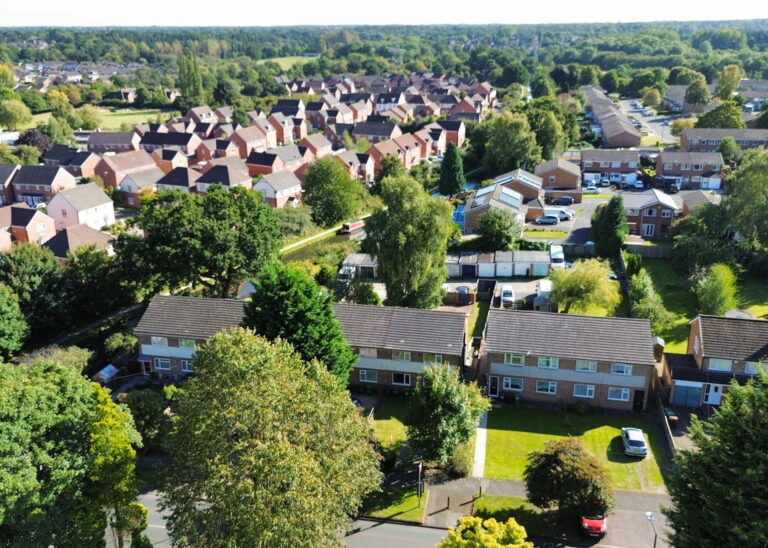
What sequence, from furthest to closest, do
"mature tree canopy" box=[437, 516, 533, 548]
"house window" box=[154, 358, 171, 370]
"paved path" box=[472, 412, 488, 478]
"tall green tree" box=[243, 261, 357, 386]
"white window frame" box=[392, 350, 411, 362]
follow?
"house window" box=[154, 358, 171, 370]
"white window frame" box=[392, 350, 411, 362]
"tall green tree" box=[243, 261, 357, 386]
"paved path" box=[472, 412, 488, 478]
"mature tree canopy" box=[437, 516, 533, 548]

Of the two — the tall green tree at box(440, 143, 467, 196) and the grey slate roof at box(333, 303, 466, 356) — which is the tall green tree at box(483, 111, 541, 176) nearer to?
the tall green tree at box(440, 143, 467, 196)

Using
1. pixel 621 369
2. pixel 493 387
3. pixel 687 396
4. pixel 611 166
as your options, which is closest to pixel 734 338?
Result: pixel 687 396

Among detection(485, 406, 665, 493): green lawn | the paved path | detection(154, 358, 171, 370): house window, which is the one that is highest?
detection(154, 358, 171, 370): house window

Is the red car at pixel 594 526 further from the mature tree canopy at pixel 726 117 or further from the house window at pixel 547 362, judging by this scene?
the mature tree canopy at pixel 726 117

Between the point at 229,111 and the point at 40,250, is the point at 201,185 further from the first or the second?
the point at 229,111

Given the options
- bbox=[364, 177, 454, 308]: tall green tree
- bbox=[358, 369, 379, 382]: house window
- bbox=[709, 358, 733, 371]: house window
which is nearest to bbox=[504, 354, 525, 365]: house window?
bbox=[358, 369, 379, 382]: house window

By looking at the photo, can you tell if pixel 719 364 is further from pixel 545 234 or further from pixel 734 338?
pixel 545 234
